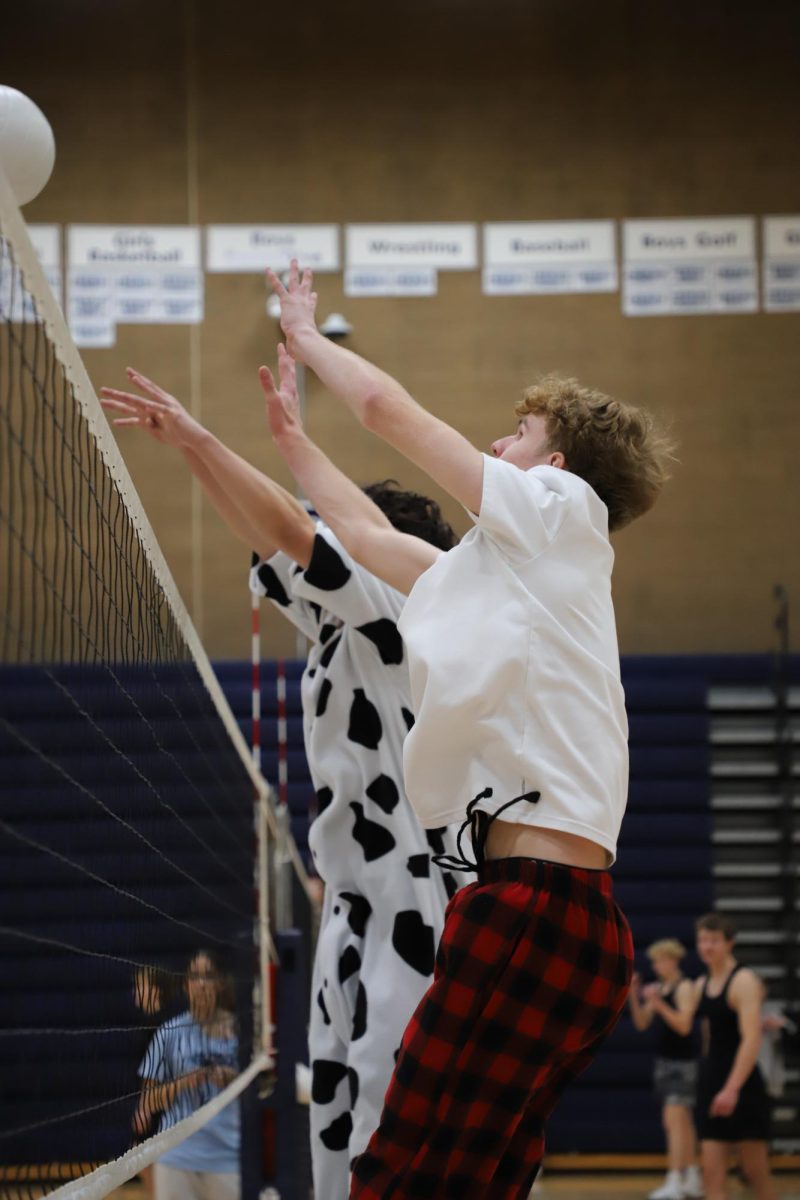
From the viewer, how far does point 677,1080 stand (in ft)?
30.8

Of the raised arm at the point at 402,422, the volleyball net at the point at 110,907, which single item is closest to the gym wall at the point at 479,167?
the volleyball net at the point at 110,907

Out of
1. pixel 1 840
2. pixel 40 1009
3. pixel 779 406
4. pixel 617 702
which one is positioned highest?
pixel 779 406

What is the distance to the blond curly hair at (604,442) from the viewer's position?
238cm

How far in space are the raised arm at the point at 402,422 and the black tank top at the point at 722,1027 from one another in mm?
6772

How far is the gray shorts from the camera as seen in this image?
30.6 feet

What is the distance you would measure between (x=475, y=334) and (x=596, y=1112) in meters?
6.06

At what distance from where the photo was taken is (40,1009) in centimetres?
226

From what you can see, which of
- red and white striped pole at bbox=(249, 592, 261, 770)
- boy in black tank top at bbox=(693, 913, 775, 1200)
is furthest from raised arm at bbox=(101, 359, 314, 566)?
boy in black tank top at bbox=(693, 913, 775, 1200)

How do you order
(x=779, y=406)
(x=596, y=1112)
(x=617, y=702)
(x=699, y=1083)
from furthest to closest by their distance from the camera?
(x=779, y=406) < (x=596, y=1112) < (x=699, y=1083) < (x=617, y=702)

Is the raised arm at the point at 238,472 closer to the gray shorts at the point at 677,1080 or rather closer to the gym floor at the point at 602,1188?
the gym floor at the point at 602,1188

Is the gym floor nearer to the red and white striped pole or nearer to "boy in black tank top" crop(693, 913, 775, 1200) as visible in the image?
"boy in black tank top" crop(693, 913, 775, 1200)

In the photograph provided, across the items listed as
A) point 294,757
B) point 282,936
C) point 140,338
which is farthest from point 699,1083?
point 140,338

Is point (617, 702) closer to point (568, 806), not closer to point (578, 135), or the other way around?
point (568, 806)

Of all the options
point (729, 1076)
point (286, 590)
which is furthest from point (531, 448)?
point (729, 1076)
